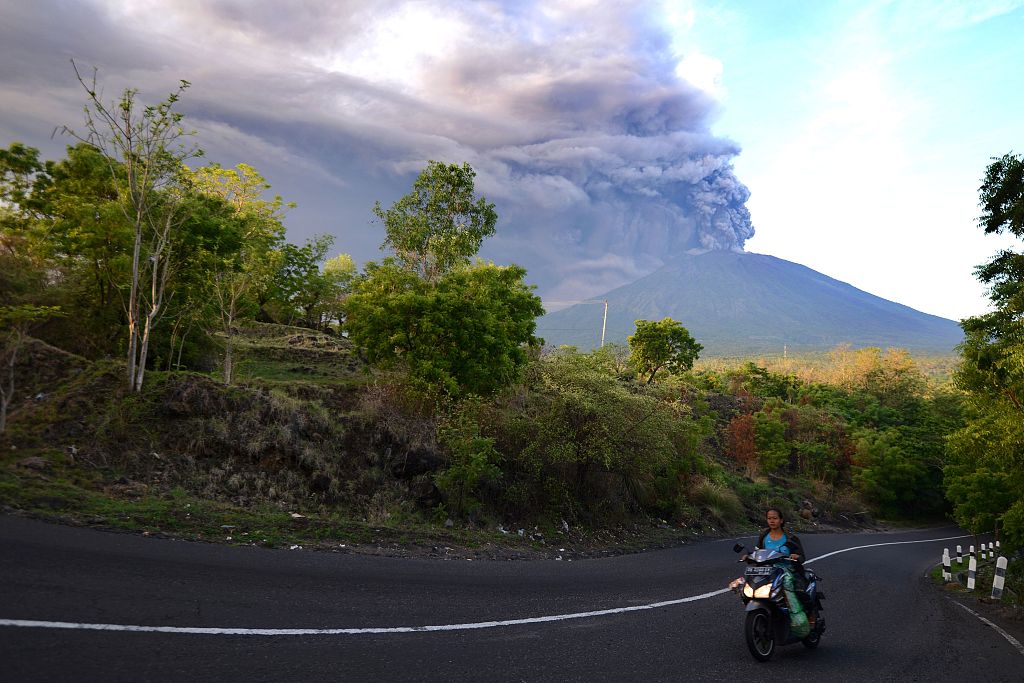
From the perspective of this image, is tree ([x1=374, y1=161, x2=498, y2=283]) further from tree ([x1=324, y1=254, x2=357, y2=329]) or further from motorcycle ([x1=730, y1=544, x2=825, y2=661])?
motorcycle ([x1=730, y1=544, x2=825, y2=661])

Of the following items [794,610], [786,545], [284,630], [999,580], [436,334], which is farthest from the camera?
[436,334]

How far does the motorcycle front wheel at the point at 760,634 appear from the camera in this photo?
22.1ft

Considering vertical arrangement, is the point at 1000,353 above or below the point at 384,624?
above

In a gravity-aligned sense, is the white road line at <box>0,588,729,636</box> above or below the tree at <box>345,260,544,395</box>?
below

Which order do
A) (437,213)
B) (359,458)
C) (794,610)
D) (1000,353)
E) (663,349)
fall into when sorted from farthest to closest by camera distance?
1. (663,349)
2. (437,213)
3. (359,458)
4. (1000,353)
5. (794,610)

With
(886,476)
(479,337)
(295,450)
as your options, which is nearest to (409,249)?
(479,337)

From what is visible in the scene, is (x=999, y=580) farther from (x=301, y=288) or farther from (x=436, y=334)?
(x=301, y=288)

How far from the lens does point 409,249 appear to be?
31484 millimetres

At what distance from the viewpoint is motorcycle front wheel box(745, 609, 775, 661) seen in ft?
22.1

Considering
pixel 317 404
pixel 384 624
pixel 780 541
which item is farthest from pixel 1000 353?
pixel 317 404

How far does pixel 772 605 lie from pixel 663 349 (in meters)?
48.1

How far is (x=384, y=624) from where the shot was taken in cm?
629

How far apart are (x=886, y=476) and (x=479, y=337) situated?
37.0 meters

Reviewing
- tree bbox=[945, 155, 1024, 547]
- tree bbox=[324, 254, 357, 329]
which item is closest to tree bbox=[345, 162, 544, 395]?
tree bbox=[945, 155, 1024, 547]
